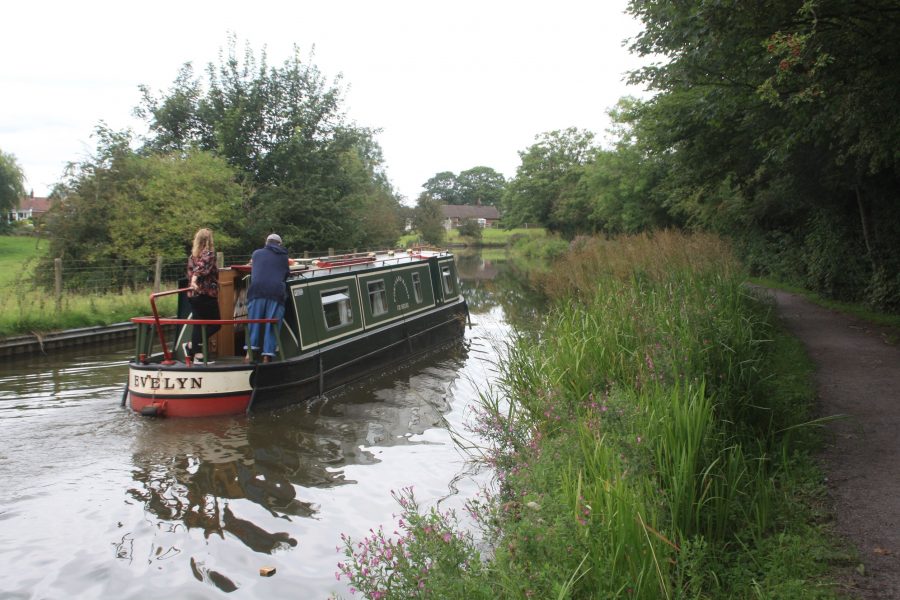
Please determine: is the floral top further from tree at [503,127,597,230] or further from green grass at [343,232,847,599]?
tree at [503,127,597,230]

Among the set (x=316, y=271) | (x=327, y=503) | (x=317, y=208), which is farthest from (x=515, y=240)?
(x=327, y=503)

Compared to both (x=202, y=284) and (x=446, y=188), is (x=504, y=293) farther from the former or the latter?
(x=446, y=188)

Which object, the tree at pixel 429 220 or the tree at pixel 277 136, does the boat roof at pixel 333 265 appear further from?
the tree at pixel 429 220

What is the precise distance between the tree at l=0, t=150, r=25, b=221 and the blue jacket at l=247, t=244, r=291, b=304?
160 feet

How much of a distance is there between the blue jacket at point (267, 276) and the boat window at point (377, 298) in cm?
282

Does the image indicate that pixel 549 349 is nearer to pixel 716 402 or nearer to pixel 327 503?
Result: pixel 716 402

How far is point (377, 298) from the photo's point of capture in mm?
11266

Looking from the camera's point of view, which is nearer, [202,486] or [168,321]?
[202,486]

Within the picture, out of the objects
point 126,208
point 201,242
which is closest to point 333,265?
point 201,242

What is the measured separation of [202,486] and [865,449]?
5.22 m

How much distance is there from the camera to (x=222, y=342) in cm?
884

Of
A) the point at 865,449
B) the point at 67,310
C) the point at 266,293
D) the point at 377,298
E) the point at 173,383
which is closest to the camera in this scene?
the point at 865,449

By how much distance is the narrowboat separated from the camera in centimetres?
754

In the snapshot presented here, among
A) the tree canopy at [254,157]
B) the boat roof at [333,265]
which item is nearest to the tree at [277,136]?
the tree canopy at [254,157]
